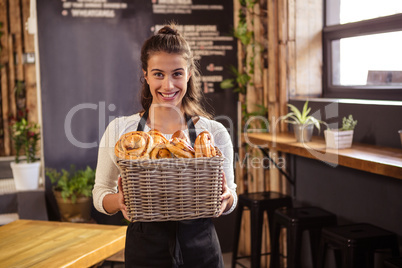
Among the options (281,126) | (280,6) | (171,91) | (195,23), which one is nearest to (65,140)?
(195,23)

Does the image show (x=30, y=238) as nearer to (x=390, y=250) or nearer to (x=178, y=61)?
(x=178, y=61)

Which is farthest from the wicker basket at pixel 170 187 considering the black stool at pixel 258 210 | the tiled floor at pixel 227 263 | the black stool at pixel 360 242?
the tiled floor at pixel 227 263

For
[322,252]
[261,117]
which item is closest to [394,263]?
[322,252]

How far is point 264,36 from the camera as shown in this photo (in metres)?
4.34

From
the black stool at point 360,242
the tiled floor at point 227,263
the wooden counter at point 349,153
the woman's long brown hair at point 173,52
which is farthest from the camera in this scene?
the tiled floor at point 227,263

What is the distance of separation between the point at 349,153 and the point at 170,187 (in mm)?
1546

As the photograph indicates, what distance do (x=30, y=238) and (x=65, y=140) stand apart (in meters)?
2.20

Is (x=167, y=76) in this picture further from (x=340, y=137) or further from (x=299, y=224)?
(x=299, y=224)

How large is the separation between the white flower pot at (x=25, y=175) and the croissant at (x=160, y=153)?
3.34m

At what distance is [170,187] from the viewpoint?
1.55m

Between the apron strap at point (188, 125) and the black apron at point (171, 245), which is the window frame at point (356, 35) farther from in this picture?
the black apron at point (171, 245)

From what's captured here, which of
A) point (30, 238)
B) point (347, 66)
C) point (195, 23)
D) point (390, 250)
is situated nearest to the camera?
point (30, 238)

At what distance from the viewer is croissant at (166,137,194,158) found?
1.57 m

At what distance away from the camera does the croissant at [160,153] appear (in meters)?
1.58
